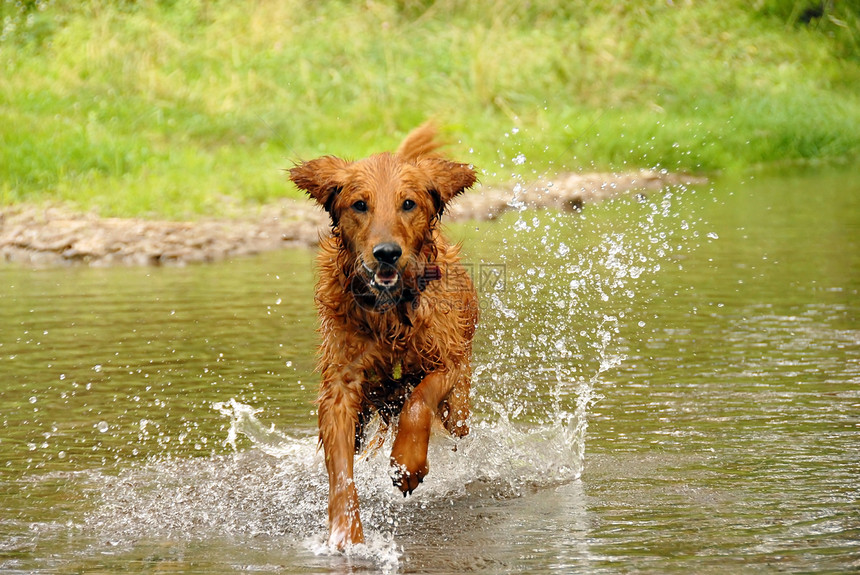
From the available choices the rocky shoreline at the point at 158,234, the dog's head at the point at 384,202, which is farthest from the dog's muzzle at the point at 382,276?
the rocky shoreline at the point at 158,234

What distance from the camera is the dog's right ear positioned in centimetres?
552

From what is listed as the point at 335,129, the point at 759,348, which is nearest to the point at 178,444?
the point at 759,348

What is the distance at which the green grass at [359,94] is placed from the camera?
615 inches

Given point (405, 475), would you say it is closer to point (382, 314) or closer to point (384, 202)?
point (382, 314)

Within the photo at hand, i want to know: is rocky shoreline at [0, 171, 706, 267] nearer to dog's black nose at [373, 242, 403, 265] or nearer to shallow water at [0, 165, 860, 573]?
shallow water at [0, 165, 860, 573]

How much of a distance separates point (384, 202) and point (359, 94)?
14.2 metres

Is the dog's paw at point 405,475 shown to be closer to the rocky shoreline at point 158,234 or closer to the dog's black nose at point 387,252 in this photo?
the dog's black nose at point 387,252

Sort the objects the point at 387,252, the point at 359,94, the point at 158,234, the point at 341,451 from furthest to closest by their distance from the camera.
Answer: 1. the point at 359,94
2. the point at 158,234
3. the point at 341,451
4. the point at 387,252

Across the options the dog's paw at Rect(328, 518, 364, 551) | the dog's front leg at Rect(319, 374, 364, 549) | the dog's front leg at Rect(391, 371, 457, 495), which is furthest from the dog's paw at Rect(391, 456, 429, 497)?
the dog's paw at Rect(328, 518, 364, 551)

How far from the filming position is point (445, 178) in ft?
18.7

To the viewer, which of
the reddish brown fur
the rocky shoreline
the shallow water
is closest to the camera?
the shallow water

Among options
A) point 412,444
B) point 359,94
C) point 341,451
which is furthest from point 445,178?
point 359,94

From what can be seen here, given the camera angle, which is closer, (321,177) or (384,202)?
(384,202)

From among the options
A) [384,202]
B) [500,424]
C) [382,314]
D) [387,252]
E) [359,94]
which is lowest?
[359,94]
